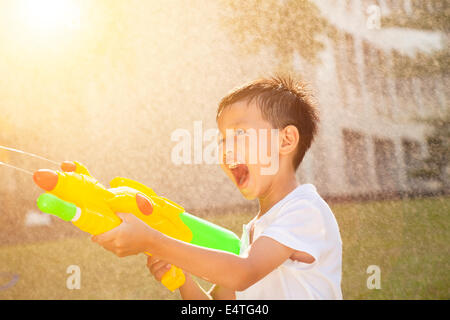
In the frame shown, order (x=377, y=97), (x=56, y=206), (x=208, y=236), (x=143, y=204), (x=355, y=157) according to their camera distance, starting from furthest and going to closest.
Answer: (x=355, y=157) → (x=377, y=97) → (x=208, y=236) → (x=143, y=204) → (x=56, y=206)

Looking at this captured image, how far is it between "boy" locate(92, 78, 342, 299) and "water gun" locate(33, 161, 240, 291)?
2 centimetres

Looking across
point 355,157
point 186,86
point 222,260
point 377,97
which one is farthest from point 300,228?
point 355,157

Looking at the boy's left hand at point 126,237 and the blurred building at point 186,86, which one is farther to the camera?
the blurred building at point 186,86

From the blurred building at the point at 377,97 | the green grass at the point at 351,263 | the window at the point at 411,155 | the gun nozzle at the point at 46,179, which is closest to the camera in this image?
the gun nozzle at the point at 46,179

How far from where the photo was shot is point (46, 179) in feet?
2.23

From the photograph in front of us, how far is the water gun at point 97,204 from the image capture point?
0.68 metres

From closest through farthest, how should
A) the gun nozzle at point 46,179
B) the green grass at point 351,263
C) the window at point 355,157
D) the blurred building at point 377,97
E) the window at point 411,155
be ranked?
the gun nozzle at point 46,179
the green grass at point 351,263
the blurred building at point 377,97
the window at point 355,157
the window at point 411,155

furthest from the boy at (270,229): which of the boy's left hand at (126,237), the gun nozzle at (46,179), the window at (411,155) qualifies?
the window at (411,155)

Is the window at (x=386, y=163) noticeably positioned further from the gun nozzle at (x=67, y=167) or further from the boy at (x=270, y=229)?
the gun nozzle at (x=67, y=167)

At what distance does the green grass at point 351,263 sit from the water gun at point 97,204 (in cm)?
113

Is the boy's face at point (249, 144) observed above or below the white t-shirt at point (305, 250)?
above

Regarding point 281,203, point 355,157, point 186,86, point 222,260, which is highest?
point 186,86

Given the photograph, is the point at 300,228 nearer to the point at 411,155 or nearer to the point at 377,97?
the point at 377,97

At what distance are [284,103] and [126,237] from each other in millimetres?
419
